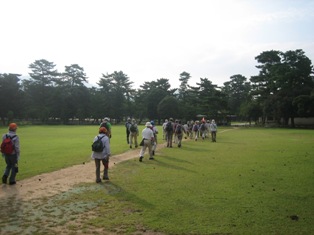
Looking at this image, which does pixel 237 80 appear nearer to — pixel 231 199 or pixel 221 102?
pixel 221 102

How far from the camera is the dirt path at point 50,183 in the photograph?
862 cm

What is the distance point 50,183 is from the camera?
32.8 feet

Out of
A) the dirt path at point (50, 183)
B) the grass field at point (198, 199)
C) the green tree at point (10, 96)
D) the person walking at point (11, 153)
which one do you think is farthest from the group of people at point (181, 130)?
the green tree at point (10, 96)

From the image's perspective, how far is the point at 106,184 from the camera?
9797mm

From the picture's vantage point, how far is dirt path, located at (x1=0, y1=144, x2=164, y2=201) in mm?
8625

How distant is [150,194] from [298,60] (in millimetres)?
63896

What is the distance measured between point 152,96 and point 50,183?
73919mm

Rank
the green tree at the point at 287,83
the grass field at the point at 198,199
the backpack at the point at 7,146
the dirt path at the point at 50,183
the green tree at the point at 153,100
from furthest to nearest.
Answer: the green tree at the point at 153,100 → the green tree at the point at 287,83 → the backpack at the point at 7,146 → the dirt path at the point at 50,183 → the grass field at the point at 198,199

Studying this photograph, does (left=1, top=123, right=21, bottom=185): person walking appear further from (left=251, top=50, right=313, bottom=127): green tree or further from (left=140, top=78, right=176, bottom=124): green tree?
(left=140, top=78, right=176, bottom=124): green tree

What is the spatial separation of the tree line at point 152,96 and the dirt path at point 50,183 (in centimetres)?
5288

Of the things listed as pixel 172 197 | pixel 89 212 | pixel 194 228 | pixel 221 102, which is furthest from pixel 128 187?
pixel 221 102

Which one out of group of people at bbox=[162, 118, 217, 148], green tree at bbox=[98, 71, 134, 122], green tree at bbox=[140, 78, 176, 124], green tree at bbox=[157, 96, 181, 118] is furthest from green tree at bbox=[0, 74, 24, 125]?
group of people at bbox=[162, 118, 217, 148]

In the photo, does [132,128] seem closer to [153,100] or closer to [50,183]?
[50,183]

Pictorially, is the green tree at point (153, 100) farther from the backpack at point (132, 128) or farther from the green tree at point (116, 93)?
the backpack at point (132, 128)
